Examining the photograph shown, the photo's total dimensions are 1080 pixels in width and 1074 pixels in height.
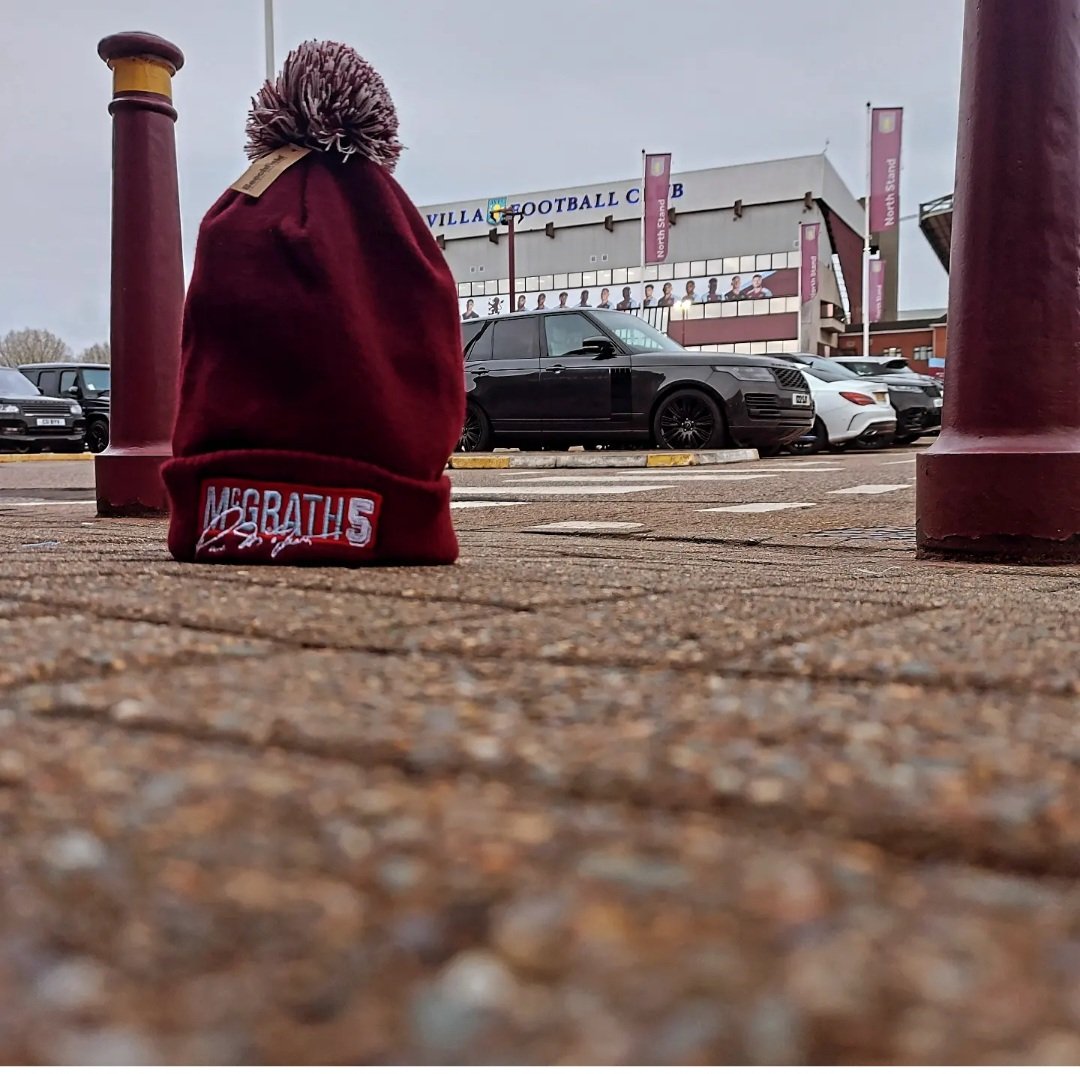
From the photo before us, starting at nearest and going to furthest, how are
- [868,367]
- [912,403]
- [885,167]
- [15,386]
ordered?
[912,403]
[15,386]
[868,367]
[885,167]

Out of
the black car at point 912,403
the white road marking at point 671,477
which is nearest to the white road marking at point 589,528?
the white road marking at point 671,477

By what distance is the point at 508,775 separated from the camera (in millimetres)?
721

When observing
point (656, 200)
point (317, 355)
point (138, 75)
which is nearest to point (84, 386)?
point (138, 75)

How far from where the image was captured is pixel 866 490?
5.27 m

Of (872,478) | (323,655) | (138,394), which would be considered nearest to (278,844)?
(323,655)

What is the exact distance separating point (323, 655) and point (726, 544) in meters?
2.33

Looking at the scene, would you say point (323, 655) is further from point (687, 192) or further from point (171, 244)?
point (687, 192)

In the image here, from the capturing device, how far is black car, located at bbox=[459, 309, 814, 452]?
948 cm

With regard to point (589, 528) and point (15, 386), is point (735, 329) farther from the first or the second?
point (589, 528)

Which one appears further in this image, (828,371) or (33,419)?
(33,419)

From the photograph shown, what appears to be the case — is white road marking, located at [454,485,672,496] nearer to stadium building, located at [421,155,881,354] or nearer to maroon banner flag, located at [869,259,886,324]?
maroon banner flag, located at [869,259,886,324]

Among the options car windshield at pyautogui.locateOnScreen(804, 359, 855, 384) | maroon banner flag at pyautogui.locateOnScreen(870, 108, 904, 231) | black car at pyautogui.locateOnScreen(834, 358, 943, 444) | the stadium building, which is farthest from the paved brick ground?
the stadium building

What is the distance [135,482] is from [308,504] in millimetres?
2261

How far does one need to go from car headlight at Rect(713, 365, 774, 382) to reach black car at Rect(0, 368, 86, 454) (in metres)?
10.4
